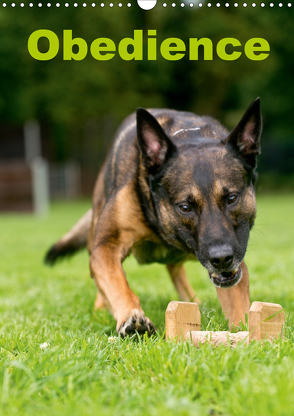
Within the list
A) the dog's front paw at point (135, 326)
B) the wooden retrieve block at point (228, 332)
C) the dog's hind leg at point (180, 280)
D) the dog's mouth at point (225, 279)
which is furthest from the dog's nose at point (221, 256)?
the dog's hind leg at point (180, 280)


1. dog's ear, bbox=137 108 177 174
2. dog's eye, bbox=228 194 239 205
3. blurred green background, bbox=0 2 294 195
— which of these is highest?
blurred green background, bbox=0 2 294 195

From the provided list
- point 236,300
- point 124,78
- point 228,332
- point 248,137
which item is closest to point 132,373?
point 228,332

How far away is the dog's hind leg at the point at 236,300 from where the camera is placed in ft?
10.6

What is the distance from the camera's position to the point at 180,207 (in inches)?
127

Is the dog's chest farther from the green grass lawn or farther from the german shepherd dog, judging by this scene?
the green grass lawn

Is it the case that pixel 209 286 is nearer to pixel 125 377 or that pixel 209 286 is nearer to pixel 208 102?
pixel 125 377

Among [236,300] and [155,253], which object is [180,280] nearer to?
[155,253]

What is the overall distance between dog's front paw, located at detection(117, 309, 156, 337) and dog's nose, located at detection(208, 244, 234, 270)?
513 mm

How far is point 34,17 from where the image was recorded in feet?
98.1

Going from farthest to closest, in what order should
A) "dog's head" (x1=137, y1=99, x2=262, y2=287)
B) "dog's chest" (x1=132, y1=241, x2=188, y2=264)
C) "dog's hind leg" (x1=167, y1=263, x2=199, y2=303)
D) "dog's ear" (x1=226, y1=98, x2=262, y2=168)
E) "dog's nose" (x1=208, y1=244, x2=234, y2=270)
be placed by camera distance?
"dog's hind leg" (x1=167, y1=263, x2=199, y2=303) < "dog's chest" (x1=132, y1=241, x2=188, y2=264) < "dog's ear" (x1=226, y1=98, x2=262, y2=168) < "dog's head" (x1=137, y1=99, x2=262, y2=287) < "dog's nose" (x1=208, y1=244, x2=234, y2=270)

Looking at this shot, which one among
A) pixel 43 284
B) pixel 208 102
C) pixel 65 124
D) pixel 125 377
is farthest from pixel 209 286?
pixel 208 102

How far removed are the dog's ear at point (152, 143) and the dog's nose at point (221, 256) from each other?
88 centimetres

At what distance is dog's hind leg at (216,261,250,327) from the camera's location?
3.23m

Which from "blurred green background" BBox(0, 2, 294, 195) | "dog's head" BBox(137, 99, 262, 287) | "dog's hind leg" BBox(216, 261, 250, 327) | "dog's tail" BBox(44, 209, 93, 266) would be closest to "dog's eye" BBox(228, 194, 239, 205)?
"dog's head" BBox(137, 99, 262, 287)
